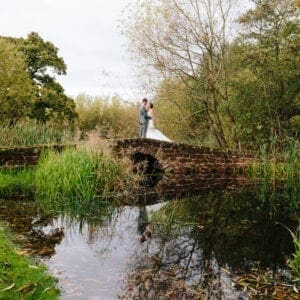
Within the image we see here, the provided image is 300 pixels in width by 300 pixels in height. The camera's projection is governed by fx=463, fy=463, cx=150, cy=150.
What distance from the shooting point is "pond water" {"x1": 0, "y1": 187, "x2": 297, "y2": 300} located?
523 cm

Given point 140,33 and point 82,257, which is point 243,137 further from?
point 82,257

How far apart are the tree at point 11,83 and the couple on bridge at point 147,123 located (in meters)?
8.51

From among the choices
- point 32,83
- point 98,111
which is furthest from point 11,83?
point 98,111

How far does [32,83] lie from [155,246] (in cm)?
2512

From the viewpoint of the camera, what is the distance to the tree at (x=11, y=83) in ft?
80.6

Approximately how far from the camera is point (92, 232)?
788 cm

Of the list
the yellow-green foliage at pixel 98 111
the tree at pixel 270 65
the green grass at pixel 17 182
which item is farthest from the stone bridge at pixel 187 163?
the yellow-green foliage at pixel 98 111

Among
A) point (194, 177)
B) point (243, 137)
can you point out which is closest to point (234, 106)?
point (243, 137)

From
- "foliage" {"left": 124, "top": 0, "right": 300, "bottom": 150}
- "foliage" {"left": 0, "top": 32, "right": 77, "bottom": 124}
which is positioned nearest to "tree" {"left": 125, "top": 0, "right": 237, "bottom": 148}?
"foliage" {"left": 124, "top": 0, "right": 300, "bottom": 150}

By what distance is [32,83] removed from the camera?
98.7 ft

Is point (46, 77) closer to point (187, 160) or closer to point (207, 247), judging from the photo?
point (187, 160)

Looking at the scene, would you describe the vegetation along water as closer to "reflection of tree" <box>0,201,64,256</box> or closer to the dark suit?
"reflection of tree" <box>0,201,64,256</box>

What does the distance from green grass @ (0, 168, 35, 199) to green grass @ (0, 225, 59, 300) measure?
18.2 feet

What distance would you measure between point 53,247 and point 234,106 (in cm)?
1475
